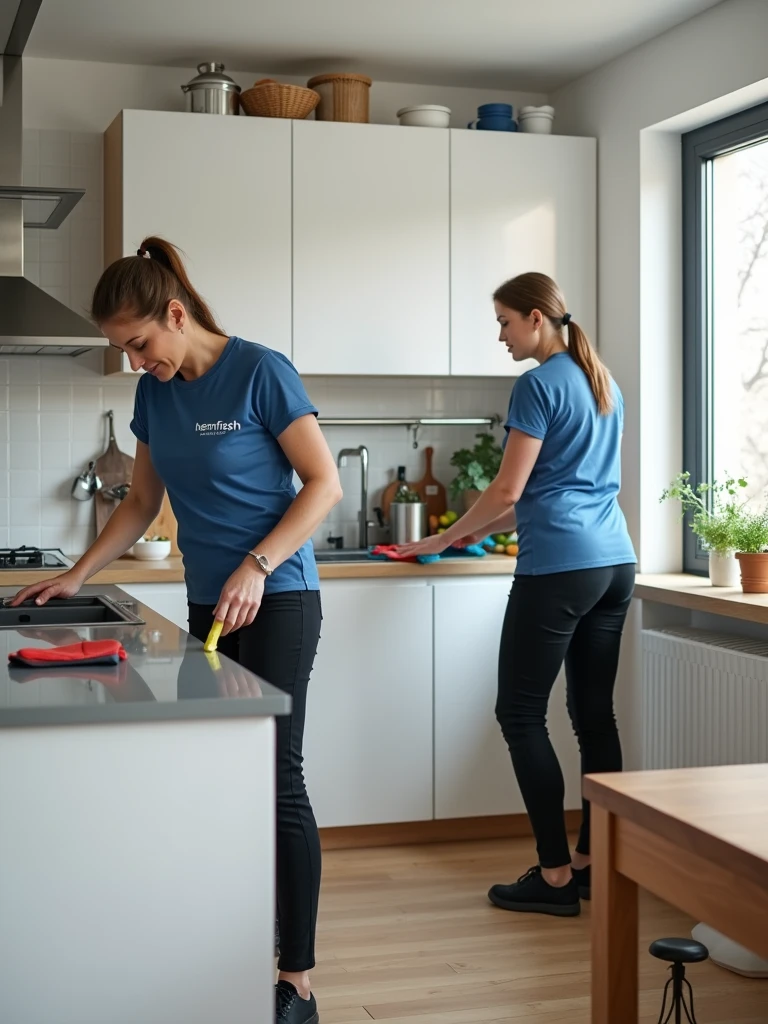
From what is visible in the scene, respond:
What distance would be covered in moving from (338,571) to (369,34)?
5.35 ft

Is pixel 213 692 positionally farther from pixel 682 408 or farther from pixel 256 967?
pixel 682 408

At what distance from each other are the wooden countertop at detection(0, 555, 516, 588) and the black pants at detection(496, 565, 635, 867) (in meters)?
0.56

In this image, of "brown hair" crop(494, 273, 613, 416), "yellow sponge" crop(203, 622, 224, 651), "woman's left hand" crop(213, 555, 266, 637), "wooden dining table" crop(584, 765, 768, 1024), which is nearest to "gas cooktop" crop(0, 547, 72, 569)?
"brown hair" crop(494, 273, 613, 416)

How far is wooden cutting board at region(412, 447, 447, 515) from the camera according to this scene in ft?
14.8

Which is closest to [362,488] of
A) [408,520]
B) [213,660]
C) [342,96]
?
[408,520]

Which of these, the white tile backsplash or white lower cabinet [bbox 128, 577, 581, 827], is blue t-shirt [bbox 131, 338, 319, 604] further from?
the white tile backsplash

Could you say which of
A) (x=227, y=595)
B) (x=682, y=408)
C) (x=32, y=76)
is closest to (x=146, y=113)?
(x=32, y=76)

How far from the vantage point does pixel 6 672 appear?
1.80 m

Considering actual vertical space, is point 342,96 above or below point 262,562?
above

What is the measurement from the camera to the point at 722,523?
3.58 metres

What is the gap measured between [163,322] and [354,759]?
190 centimetres

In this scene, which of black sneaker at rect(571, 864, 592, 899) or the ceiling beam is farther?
black sneaker at rect(571, 864, 592, 899)

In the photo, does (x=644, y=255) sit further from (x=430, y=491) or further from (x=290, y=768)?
(x=290, y=768)

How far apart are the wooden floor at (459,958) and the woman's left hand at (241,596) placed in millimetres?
995
